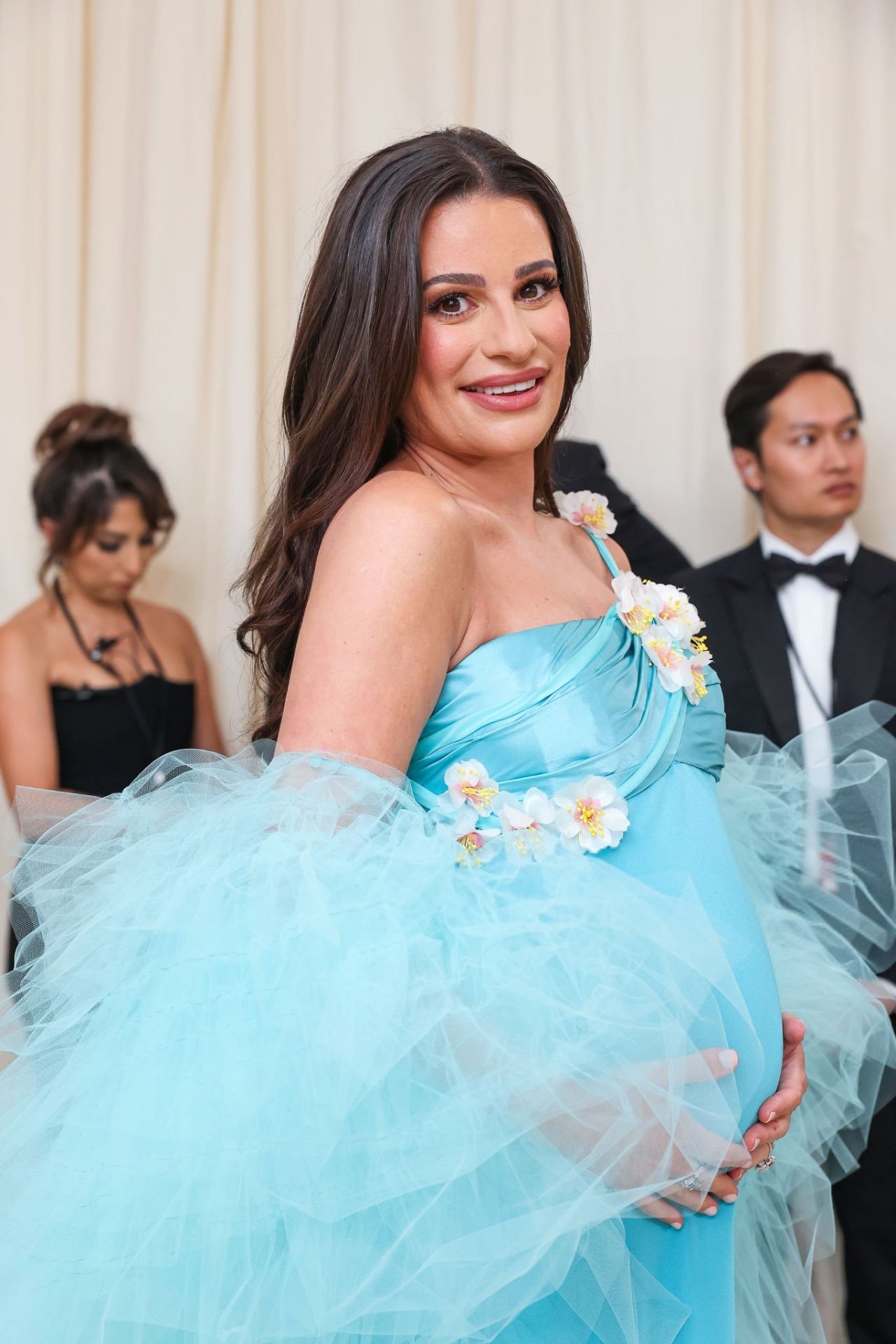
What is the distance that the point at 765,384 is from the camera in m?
2.93

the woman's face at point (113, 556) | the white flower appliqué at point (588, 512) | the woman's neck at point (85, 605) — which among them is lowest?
the woman's neck at point (85, 605)

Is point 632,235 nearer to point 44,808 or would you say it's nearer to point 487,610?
point 487,610

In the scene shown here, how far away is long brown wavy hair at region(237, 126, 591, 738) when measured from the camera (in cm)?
123

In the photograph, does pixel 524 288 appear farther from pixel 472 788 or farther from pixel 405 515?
pixel 472 788

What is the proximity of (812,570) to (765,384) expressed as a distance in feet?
1.49

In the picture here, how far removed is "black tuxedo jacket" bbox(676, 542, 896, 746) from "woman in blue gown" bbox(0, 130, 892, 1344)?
120cm

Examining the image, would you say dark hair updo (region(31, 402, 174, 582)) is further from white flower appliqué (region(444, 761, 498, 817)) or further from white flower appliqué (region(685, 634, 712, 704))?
white flower appliqué (region(444, 761, 498, 817))

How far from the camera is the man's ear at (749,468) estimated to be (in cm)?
293

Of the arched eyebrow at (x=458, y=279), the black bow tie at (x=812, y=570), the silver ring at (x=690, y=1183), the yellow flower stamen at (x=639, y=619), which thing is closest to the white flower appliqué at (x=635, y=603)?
the yellow flower stamen at (x=639, y=619)

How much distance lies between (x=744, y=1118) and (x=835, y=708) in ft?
4.81

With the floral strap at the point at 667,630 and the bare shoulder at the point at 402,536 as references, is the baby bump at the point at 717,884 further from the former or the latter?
the bare shoulder at the point at 402,536

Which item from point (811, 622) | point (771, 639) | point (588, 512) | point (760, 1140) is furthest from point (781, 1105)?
point (811, 622)

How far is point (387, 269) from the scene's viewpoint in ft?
4.03
